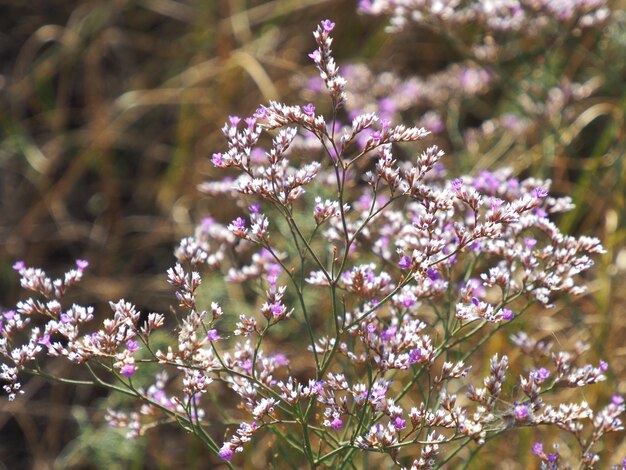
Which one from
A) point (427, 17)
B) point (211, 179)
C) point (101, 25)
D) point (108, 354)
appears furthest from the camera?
point (101, 25)

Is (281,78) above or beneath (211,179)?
above

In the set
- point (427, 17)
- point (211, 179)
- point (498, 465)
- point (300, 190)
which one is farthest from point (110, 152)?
point (300, 190)

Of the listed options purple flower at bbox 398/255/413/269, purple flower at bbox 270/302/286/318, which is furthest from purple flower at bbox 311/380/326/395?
purple flower at bbox 398/255/413/269

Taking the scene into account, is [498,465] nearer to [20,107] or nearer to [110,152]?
[110,152]

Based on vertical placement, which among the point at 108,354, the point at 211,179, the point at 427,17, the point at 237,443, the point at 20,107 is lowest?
the point at 237,443

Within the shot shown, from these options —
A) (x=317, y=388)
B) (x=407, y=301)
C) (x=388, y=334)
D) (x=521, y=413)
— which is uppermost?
(x=407, y=301)

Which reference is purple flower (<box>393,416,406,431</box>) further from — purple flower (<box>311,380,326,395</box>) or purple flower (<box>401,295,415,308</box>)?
purple flower (<box>401,295,415,308</box>)

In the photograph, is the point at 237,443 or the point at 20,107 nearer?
the point at 237,443

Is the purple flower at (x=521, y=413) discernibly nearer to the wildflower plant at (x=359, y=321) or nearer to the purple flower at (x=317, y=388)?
the wildflower plant at (x=359, y=321)

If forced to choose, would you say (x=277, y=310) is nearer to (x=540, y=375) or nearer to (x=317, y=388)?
(x=317, y=388)

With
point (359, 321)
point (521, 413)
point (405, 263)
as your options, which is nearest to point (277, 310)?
point (359, 321)

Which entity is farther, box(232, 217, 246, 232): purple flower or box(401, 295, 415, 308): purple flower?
box(401, 295, 415, 308): purple flower
